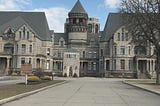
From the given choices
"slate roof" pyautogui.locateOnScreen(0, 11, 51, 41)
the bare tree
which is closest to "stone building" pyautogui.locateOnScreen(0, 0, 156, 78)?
"slate roof" pyautogui.locateOnScreen(0, 11, 51, 41)

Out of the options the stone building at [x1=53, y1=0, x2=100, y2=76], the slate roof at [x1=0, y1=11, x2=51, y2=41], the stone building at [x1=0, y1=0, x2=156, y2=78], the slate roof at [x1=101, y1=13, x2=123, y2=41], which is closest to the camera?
the stone building at [x1=0, y1=0, x2=156, y2=78]

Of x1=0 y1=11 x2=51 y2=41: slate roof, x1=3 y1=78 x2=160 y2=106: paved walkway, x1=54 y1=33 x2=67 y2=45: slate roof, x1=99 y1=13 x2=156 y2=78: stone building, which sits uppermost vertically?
x1=0 y1=11 x2=51 y2=41: slate roof

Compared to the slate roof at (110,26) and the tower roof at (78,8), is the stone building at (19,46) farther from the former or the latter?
the slate roof at (110,26)

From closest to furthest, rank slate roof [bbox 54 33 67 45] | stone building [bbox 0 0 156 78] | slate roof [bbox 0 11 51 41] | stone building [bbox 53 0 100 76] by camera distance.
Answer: stone building [bbox 0 0 156 78] < slate roof [bbox 0 11 51 41] < stone building [bbox 53 0 100 76] < slate roof [bbox 54 33 67 45]

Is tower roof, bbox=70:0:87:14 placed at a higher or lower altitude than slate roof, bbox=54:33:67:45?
higher

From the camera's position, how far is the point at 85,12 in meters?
116

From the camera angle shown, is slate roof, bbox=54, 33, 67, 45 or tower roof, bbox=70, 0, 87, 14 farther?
slate roof, bbox=54, 33, 67, 45

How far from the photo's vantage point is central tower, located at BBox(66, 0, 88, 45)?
11375cm

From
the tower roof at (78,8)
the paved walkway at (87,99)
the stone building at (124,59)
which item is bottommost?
the paved walkway at (87,99)

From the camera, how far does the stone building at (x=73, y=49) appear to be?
99750 millimetres

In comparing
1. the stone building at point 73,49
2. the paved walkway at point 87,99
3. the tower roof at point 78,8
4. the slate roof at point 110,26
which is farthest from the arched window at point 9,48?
the paved walkway at point 87,99

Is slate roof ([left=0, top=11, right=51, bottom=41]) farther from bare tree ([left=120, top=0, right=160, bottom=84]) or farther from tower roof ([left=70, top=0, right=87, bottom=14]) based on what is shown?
bare tree ([left=120, top=0, right=160, bottom=84])

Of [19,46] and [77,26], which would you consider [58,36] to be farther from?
[19,46]

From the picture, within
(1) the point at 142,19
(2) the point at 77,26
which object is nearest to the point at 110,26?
(2) the point at 77,26
